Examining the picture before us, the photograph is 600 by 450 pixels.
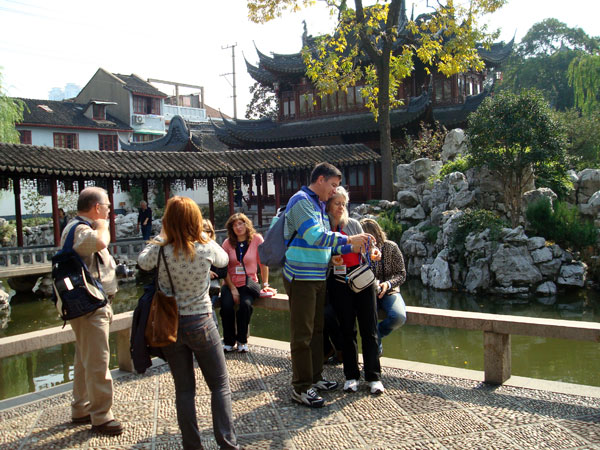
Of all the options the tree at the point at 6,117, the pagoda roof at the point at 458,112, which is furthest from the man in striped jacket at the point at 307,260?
the tree at the point at 6,117

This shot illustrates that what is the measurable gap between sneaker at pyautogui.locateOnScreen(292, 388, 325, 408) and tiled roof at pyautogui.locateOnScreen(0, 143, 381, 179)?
34.3 ft

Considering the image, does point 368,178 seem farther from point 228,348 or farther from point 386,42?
point 228,348

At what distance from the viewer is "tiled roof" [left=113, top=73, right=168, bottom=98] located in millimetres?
32188

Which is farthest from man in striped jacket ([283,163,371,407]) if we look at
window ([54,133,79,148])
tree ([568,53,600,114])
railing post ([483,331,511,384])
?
window ([54,133,79,148])

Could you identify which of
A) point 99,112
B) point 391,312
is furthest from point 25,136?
point 391,312

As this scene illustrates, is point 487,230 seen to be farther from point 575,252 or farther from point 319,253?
point 319,253

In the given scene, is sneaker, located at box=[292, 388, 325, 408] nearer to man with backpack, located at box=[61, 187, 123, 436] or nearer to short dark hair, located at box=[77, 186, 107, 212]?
man with backpack, located at box=[61, 187, 123, 436]

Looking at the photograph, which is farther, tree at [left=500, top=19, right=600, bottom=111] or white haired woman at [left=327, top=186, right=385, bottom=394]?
tree at [left=500, top=19, right=600, bottom=111]

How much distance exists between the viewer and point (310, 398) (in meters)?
3.24

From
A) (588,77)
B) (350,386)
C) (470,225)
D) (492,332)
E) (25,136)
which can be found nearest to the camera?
(350,386)

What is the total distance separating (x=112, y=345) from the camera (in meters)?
8.03

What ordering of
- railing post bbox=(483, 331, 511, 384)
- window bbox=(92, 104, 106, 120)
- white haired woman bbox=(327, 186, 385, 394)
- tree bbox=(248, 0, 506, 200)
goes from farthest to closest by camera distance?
window bbox=(92, 104, 106, 120) < tree bbox=(248, 0, 506, 200) < railing post bbox=(483, 331, 511, 384) < white haired woman bbox=(327, 186, 385, 394)

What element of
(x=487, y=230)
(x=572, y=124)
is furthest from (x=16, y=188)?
(x=572, y=124)

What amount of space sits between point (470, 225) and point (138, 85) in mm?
26928
